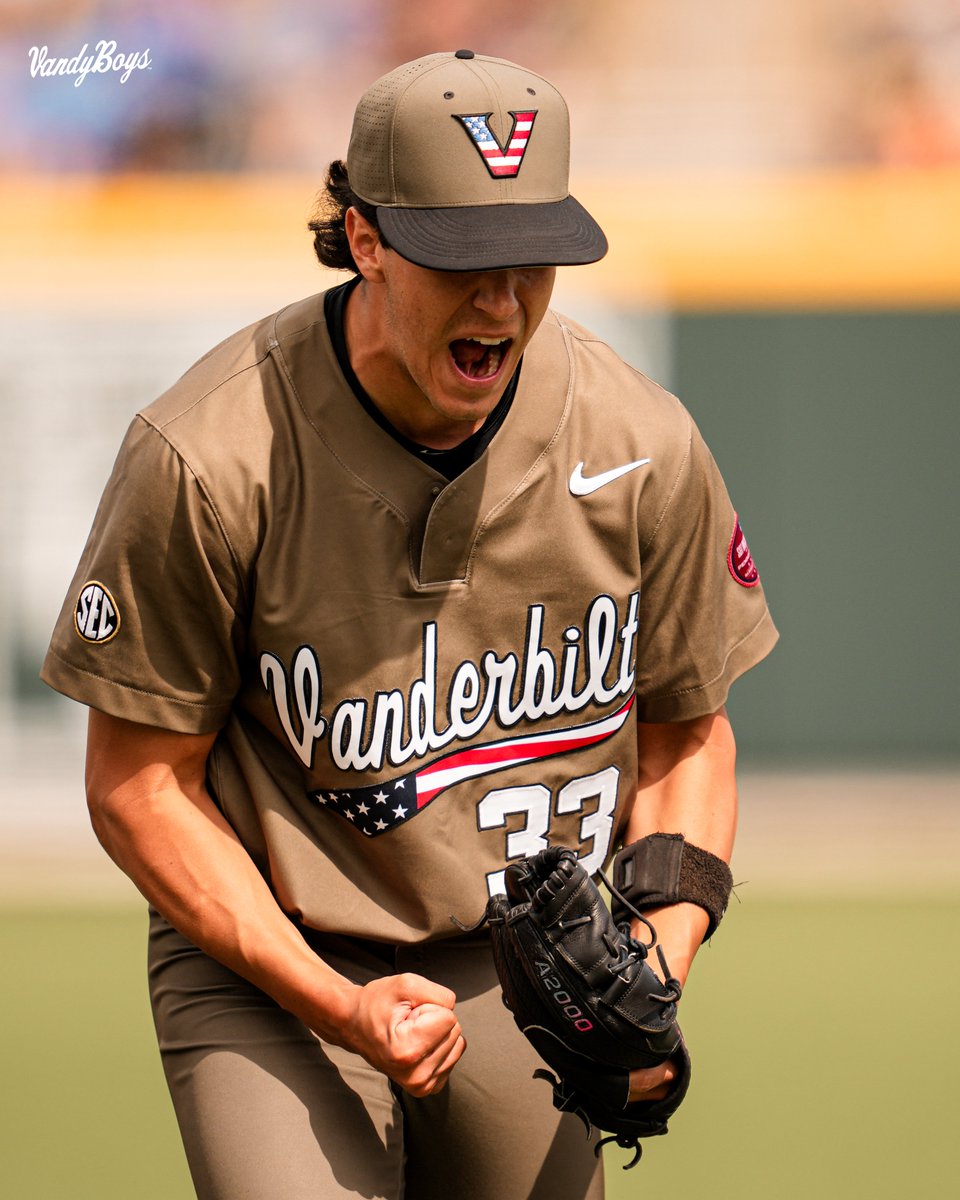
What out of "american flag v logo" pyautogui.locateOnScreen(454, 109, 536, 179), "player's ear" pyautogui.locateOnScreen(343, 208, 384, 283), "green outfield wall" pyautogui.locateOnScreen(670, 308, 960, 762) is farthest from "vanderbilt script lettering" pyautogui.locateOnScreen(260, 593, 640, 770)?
"green outfield wall" pyautogui.locateOnScreen(670, 308, 960, 762)

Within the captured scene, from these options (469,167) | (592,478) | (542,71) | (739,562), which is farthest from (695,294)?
(469,167)

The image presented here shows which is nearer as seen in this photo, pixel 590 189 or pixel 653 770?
pixel 653 770

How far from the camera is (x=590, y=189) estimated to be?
918 cm

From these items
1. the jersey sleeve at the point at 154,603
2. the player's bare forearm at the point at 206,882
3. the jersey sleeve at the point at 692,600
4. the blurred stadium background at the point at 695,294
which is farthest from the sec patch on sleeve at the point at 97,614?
the blurred stadium background at the point at 695,294

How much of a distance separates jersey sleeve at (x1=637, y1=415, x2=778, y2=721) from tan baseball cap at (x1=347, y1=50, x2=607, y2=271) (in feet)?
1.38

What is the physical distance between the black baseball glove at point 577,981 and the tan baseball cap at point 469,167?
29.2 inches

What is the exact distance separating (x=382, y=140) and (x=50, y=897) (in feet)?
16.9

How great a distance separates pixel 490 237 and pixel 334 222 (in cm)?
49

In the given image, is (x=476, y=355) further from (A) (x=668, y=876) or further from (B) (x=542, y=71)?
(B) (x=542, y=71)

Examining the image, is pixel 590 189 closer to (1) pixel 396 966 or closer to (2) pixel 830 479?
(2) pixel 830 479

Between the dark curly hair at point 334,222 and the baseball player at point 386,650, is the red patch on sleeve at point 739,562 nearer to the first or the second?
the baseball player at point 386,650

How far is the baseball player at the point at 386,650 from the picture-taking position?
2.21 metres

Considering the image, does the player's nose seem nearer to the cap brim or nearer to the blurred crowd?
the cap brim

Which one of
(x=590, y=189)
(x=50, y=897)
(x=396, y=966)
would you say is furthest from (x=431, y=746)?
(x=590, y=189)
